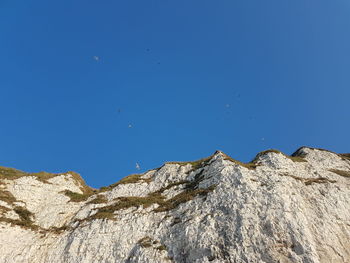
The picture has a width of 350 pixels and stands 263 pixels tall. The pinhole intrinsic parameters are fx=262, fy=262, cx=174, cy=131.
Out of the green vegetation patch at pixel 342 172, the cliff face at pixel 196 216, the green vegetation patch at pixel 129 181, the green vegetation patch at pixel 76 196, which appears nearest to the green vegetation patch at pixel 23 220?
the cliff face at pixel 196 216

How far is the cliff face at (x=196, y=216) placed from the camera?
2920 cm

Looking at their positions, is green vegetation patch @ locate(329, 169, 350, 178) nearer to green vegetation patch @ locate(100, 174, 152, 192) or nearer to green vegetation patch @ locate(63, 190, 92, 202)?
green vegetation patch @ locate(100, 174, 152, 192)

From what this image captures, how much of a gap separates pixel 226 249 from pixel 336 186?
862 inches

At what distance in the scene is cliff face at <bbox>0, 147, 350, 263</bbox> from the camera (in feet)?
95.8

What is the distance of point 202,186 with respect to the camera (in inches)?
1690

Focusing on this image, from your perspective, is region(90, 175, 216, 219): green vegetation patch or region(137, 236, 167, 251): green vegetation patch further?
region(90, 175, 216, 219): green vegetation patch

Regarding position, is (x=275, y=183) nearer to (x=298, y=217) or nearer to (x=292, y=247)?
(x=298, y=217)

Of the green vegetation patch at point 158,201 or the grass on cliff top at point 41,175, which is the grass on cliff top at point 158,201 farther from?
the grass on cliff top at point 41,175

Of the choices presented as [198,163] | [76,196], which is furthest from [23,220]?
[198,163]

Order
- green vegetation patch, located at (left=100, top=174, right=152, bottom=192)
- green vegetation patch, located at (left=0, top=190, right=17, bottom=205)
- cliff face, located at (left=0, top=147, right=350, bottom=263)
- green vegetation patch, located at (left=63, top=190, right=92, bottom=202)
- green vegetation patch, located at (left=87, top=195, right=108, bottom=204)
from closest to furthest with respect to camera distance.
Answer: cliff face, located at (left=0, top=147, right=350, bottom=263), green vegetation patch, located at (left=0, top=190, right=17, bottom=205), green vegetation patch, located at (left=87, top=195, right=108, bottom=204), green vegetation patch, located at (left=63, top=190, right=92, bottom=202), green vegetation patch, located at (left=100, top=174, right=152, bottom=192)

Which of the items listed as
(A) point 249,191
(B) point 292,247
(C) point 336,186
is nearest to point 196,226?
(A) point 249,191

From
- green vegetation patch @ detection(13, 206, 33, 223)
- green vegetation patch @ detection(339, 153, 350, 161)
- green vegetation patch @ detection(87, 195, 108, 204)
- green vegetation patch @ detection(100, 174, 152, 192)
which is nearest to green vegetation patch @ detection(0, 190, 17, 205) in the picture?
green vegetation patch @ detection(13, 206, 33, 223)

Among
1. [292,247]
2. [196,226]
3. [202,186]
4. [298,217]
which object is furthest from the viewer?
[202,186]

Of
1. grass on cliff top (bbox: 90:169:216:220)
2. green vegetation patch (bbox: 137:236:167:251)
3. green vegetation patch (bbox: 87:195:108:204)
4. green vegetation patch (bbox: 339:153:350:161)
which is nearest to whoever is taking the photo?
green vegetation patch (bbox: 137:236:167:251)
